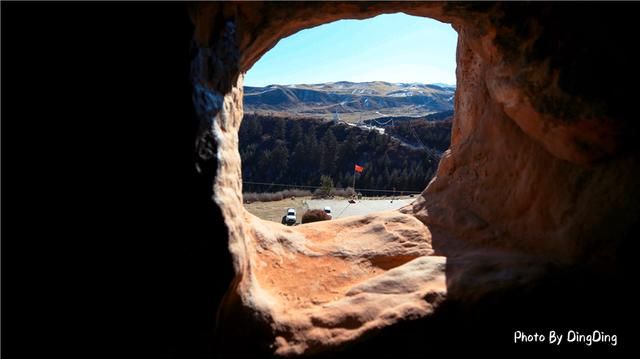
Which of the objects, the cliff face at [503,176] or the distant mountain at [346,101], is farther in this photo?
the distant mountain at [346,101]

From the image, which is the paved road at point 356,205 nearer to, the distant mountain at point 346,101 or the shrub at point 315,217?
the shrub at point 315,217

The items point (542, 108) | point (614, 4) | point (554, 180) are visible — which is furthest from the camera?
point (554, 180)

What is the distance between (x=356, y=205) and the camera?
22156 mm

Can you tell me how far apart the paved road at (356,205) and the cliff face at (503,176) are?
14184 millimetres

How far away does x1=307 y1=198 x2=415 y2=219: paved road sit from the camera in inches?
789

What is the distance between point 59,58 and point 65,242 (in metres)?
1.56

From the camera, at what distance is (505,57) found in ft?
15.2

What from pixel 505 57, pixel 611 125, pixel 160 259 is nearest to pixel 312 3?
pixel 505 57

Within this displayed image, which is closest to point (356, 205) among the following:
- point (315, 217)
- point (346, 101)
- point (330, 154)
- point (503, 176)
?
point (315, 217)

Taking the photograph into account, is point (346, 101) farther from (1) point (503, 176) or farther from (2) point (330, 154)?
(1) point (503, 176)

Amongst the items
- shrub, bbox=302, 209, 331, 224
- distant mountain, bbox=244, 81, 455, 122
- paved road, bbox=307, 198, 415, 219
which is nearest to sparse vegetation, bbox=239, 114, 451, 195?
paved road, bbox=307, 198, 415, 219

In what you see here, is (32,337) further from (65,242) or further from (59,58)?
(59,58)

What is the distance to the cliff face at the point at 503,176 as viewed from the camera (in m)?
3.88

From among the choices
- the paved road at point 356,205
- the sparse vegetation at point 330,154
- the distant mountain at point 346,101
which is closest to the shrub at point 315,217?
the paved road at point 356,205
